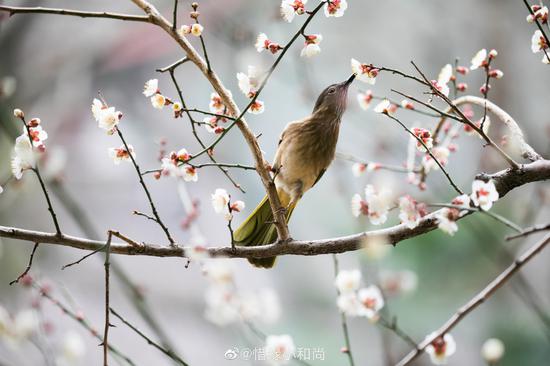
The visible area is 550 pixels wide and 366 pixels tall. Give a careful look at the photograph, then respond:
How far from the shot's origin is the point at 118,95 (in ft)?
13.9

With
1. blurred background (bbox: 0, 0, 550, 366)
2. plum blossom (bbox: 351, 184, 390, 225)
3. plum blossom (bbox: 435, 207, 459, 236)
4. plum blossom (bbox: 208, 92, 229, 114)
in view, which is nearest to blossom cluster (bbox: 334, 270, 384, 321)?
plum blossom (bbox: 351, 184, 390, 225)

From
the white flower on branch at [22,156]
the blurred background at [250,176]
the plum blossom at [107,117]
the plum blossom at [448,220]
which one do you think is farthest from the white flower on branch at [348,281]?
the blurred background at [250,176]

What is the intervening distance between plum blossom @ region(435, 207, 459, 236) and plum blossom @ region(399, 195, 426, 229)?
0.04 metres

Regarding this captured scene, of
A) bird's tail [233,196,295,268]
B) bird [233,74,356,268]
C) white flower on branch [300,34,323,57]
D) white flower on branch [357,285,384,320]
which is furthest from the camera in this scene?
bird [233,74,356,268]

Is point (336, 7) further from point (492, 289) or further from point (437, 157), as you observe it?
point (492, 289)

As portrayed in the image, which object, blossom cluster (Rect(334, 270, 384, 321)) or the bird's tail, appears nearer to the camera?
blossom cluster (Rect(334, 270, 384, 321))

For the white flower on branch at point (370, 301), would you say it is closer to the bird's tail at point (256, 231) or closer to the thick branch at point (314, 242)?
the thick branch at point (314, 242)

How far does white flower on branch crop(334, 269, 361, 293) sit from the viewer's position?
1534 millimetres

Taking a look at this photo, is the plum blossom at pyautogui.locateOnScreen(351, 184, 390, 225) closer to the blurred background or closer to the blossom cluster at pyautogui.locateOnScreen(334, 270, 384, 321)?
the blossom cluster at pyautogui.locateOnScreen(334, 270, 384, 321)

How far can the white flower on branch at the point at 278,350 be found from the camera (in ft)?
→ 5.05

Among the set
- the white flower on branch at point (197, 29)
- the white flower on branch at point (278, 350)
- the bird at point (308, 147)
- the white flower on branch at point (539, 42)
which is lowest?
the white flower on branch at point (278, 350)

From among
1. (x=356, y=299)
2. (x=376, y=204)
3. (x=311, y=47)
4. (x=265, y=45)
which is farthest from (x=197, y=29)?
(x=356, y=299)

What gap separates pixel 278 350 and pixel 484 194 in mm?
694

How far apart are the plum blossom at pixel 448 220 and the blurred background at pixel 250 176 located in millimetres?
2094
